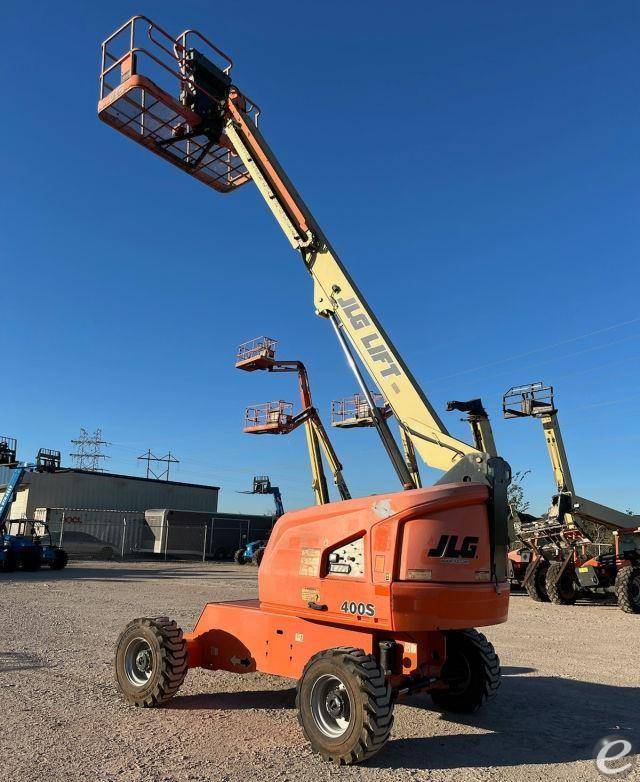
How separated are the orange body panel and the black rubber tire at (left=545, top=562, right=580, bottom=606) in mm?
13961

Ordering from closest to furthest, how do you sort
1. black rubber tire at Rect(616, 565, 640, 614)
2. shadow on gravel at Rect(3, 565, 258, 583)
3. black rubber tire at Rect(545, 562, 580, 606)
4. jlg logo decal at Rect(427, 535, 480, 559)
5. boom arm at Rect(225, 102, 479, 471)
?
jlg logo decal at Rect(427, 535, 480, 559) < boom arm at Rect(225, 102, 479, 471) < black rubber tire at Rect(616, 565, 640, 614) < black rubber tire at Rect(545, 562, 580, 606) < shadow on gravel at Rect(3, 565, 258, 583)

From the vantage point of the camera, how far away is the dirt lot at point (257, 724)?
5.32 meters

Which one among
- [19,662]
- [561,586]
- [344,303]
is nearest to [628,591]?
[561,586]

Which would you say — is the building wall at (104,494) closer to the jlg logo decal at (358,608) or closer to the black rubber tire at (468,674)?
the black rubber tire at (468,674)

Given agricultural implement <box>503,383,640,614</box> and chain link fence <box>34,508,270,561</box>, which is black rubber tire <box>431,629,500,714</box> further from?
chain link fence <box>34,508,270,561</box>

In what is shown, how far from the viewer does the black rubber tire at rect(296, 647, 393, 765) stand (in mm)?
5266

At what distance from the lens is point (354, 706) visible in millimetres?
5359

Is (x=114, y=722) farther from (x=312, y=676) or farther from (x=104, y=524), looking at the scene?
(x=104, y=524)

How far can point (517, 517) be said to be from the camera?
70.4ft

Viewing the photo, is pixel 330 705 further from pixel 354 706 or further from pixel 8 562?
pixel 8 562

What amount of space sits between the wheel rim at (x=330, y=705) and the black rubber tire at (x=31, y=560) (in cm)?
2356

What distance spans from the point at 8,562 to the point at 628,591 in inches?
868
